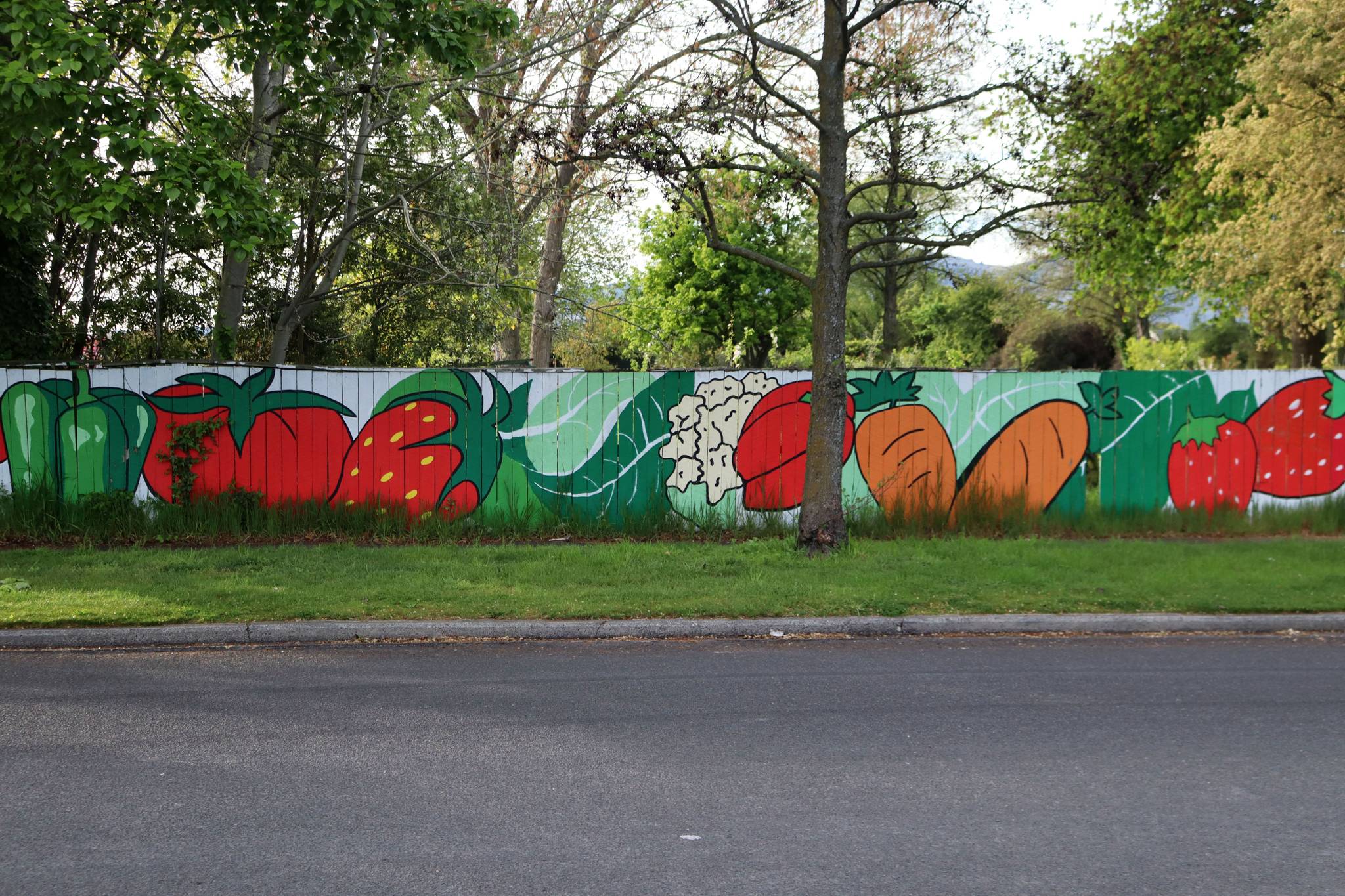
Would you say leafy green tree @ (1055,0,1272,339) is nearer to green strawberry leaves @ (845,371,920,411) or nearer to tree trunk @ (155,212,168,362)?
green strawberry leaves @ (845,371,920,411)

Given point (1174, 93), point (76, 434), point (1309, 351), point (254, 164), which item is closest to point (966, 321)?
point (1309, 351)

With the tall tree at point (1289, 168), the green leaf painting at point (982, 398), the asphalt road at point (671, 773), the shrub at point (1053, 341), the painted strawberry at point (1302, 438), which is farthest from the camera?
the shrub at point (1053, 341)

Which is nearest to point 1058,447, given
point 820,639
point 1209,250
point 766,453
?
point 766,453

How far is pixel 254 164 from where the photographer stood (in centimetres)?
1354

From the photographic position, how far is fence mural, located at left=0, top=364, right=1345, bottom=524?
37.9ft

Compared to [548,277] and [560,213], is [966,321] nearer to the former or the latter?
[548,277]

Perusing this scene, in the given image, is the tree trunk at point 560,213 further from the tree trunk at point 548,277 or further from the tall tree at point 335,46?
the tall tree at point 335,46

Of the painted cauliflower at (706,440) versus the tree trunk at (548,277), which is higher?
the tree trunk at (548,277)

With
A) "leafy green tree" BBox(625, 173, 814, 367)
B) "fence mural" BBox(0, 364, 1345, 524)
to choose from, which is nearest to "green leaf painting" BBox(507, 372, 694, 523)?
"fence mural" BBox(0, 364, 1345, 524)

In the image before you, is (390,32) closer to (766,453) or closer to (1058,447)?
(766,453)

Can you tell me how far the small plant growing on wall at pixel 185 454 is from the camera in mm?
11453

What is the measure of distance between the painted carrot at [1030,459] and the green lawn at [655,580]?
5.07 ft

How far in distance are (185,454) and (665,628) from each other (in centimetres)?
689

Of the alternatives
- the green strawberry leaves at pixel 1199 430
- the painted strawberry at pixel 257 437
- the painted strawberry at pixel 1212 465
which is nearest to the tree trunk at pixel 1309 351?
Answer: the painted strawberry at pixel 1212 465
